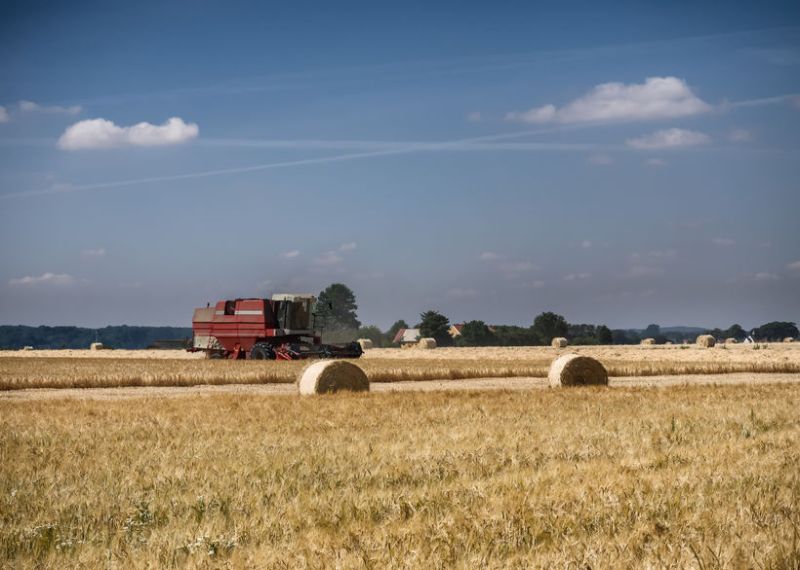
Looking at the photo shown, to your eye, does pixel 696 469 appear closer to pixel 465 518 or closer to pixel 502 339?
pixel 465 518

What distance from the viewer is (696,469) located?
9.19 meters

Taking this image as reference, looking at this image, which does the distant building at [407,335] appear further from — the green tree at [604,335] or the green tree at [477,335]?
the green tree at [604,335]

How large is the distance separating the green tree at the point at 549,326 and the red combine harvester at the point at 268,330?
237 ft

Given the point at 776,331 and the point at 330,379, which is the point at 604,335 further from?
the point at 330,379

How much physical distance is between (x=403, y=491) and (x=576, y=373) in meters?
16.0

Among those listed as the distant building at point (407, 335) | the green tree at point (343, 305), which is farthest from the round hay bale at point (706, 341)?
the green tree at point (343, 305)

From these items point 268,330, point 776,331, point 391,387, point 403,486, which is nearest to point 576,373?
point 391,387

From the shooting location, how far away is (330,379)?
68.0 ft

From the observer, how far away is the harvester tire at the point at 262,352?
37500 mm

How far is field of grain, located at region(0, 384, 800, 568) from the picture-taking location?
6.18 m

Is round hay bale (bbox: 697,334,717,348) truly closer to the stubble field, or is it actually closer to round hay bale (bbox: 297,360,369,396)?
round hay bale (bbox: 297,360,369,396)

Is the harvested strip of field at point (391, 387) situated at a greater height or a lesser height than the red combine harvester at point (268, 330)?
lesser

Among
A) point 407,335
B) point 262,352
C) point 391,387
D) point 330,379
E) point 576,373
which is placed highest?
point 407,335

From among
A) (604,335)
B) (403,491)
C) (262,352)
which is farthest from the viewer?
(604,335)
